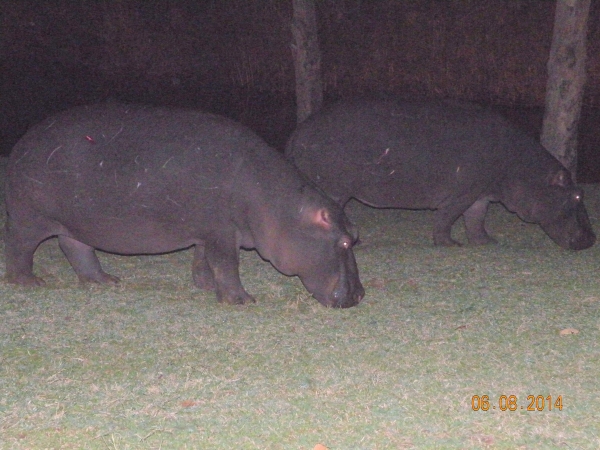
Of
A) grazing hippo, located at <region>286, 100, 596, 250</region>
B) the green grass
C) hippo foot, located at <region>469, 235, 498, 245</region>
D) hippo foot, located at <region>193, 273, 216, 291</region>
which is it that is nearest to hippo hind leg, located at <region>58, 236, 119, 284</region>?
the green grass

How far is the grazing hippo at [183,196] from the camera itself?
5.80 metres

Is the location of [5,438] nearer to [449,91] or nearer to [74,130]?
[74,130]

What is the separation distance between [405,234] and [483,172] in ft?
3.37

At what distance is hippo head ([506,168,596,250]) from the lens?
7688 mm

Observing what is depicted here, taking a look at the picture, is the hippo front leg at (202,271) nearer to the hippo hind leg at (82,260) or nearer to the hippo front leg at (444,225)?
the hippo hind leg at (82,260)

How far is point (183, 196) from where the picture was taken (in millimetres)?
5816

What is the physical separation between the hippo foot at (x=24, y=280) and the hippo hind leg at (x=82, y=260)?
290mm

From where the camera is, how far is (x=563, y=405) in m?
4.32

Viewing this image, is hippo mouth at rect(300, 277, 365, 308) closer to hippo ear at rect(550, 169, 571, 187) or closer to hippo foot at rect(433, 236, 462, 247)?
hippo foot at rect(433, 236, 462, 247)

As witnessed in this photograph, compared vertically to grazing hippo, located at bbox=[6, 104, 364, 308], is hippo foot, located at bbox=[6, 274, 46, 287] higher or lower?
lower

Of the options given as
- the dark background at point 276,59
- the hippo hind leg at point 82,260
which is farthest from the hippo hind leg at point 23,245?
the dark background at point 276,59

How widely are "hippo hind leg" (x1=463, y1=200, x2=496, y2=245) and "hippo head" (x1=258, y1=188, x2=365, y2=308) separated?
2511 mm

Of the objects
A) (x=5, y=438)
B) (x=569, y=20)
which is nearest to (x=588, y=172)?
(x=569, y=20)

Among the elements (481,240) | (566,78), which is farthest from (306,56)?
(481,240)
